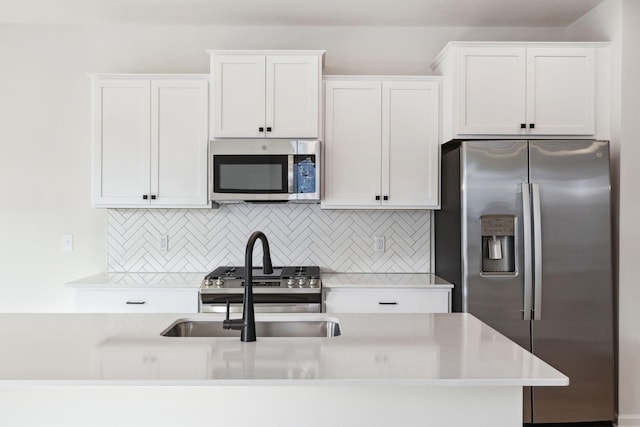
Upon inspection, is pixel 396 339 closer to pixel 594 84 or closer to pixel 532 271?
pixel 532 271

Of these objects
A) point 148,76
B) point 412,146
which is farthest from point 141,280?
point 412,146

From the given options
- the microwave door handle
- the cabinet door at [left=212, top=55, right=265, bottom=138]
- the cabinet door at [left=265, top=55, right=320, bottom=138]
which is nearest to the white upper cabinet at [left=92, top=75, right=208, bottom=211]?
the cabinet door at [left=212, top=55, right=265, bottom=138]

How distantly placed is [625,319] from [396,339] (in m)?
2.08

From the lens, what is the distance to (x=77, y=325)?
197 centimetres

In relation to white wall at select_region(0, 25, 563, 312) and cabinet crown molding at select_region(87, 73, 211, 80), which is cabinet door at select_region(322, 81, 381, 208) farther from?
cabinet crown molding at select_region(87, 73, 211, 80)

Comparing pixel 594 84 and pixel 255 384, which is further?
pixel 594 84

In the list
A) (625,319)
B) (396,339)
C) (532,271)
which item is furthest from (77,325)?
(625,319)

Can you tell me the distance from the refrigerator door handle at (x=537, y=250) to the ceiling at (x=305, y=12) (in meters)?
1.33

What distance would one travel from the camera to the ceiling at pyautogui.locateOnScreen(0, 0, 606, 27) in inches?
130

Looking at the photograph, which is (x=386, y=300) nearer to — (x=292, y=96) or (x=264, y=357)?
(x=292, y=96)

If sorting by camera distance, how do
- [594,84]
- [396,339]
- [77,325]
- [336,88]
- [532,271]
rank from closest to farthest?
[396,339] → [77,325] → [532,271] → [594,84] → [336,88]

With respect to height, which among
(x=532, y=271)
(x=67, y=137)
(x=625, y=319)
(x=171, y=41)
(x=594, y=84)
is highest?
(x=171, y=41)

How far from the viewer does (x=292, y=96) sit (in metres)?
3.34

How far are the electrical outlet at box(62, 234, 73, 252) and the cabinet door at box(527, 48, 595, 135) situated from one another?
331 centimetres
